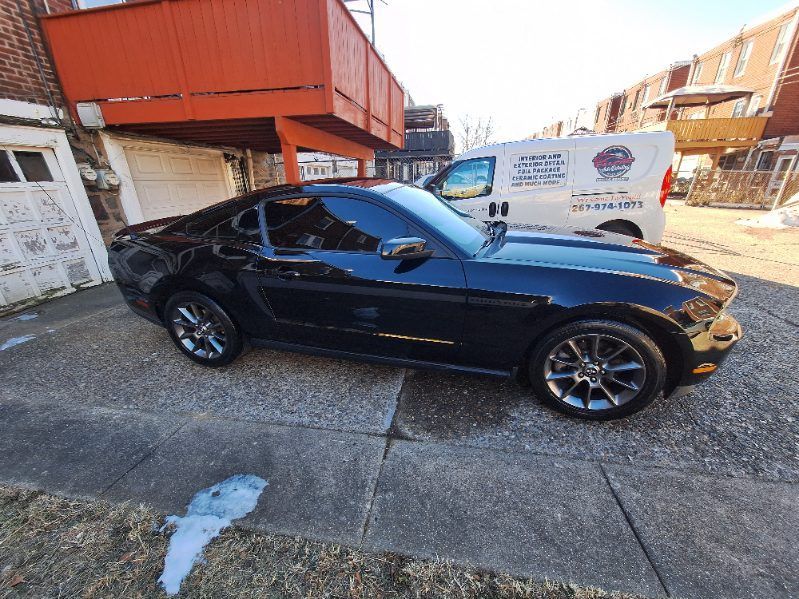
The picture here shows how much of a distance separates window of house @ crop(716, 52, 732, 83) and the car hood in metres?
27.6

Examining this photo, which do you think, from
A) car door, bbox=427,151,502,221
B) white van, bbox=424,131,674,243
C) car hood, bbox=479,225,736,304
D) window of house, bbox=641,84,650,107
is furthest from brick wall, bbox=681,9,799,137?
car hood, bbox=479,225,736,304

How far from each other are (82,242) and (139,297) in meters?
3.11

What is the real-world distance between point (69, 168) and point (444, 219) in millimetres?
5491

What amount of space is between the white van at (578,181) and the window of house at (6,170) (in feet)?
19.2

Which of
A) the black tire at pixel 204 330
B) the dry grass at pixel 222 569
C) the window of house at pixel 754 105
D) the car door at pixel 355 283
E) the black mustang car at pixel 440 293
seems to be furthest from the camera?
the window of house at pixel 754 105

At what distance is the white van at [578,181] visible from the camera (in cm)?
470

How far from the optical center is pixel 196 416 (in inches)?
98.0

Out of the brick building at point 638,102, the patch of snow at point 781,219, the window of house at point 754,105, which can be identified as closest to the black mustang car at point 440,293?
the patch of snow at point 781,219

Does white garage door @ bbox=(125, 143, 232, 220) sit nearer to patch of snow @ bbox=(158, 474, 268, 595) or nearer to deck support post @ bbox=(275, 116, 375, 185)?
deck support post @ bbox=(275, 116, 375, 185)

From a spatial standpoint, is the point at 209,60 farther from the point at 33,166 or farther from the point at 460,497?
the point at 460,497

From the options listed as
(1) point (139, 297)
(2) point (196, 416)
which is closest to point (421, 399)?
(2) point (196, 416)

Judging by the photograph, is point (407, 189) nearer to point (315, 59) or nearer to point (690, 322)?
point (690, 322)

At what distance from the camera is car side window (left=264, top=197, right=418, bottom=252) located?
2.43 metres

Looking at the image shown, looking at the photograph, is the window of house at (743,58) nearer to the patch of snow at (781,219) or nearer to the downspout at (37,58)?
the patch of snow at (781,219)
